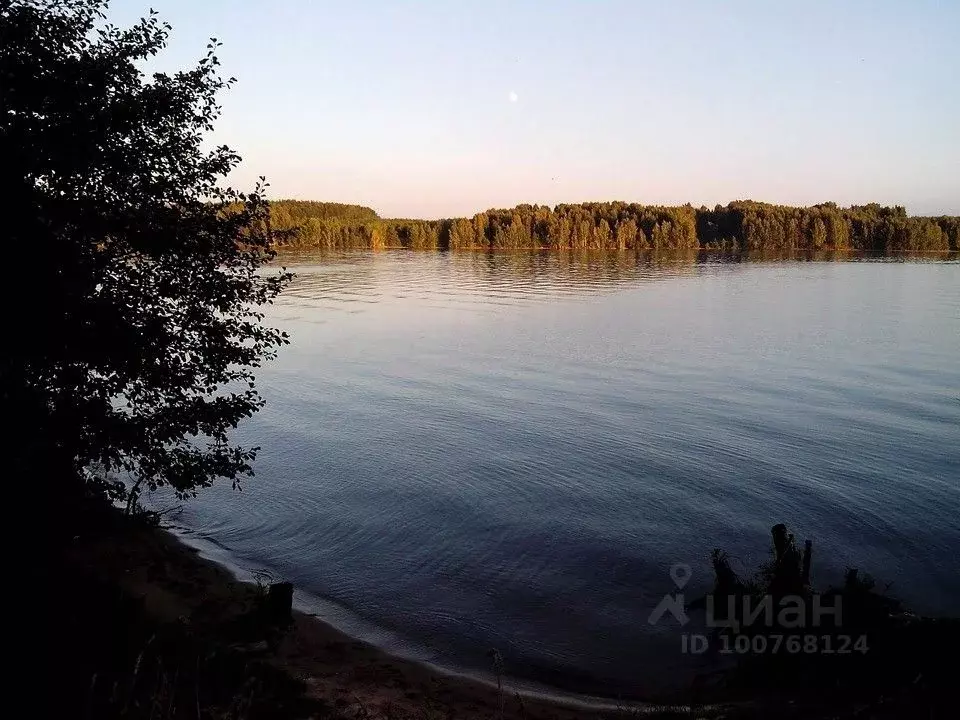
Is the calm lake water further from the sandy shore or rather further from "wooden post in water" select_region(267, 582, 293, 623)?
"wooden post in water" select_region(267, 582, 293, 623)

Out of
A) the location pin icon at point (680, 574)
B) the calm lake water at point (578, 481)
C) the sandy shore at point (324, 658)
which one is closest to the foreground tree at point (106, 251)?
the sandy shore at point (324, 658)

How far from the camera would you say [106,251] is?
498 inches

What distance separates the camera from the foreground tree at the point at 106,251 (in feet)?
37.1

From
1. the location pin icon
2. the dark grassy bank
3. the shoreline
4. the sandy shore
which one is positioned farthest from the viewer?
the location pin icon

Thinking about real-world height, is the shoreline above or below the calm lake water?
below

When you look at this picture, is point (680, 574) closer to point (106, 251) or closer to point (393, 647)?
point (393, 647)

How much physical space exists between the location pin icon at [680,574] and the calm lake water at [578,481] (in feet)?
0.74

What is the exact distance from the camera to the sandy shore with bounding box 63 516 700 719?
35.1 feet

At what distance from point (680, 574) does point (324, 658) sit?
8199mm

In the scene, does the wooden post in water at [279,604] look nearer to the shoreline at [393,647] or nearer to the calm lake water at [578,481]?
the shoreline at [393,647]

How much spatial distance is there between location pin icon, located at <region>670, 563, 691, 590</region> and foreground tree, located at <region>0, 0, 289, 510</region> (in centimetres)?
994

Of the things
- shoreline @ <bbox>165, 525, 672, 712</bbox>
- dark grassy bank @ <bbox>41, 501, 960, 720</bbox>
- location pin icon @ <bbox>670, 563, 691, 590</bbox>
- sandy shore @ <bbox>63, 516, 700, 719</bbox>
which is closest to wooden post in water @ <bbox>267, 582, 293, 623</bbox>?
dark grassy bank @ <bbox>41, 501, 960, 720</bbox>

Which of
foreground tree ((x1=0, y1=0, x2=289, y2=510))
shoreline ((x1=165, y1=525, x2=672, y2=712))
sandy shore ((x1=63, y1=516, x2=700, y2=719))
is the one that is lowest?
shoreline ((x1=165, y1=525, x2=672, y2=712))

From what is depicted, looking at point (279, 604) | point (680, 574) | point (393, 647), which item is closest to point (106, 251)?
point (279, 604)
